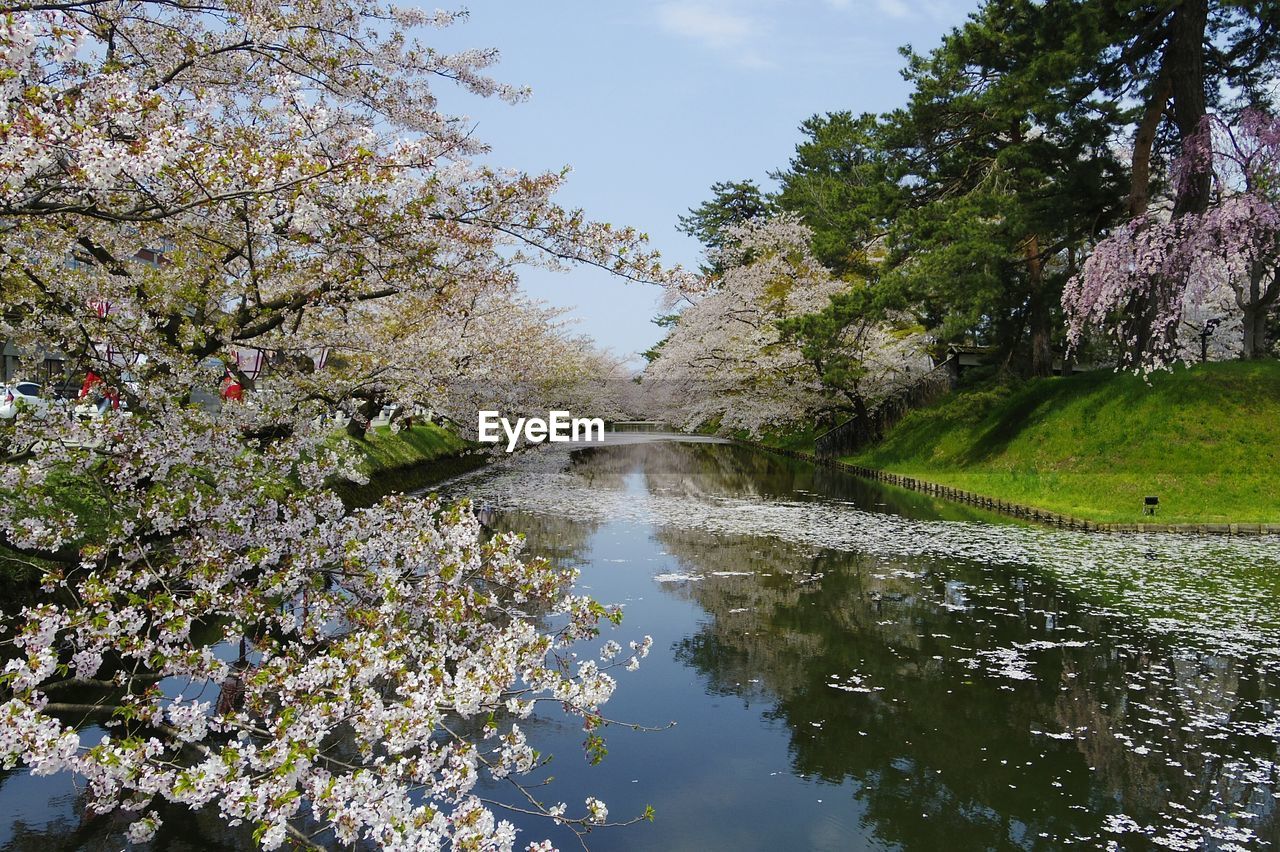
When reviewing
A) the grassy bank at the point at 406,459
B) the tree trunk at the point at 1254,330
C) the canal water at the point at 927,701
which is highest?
the tree trunk at the point at 1254,330

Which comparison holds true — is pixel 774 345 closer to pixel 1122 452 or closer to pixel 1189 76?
pixel 1122 452

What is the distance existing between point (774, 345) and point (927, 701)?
28.0 meters

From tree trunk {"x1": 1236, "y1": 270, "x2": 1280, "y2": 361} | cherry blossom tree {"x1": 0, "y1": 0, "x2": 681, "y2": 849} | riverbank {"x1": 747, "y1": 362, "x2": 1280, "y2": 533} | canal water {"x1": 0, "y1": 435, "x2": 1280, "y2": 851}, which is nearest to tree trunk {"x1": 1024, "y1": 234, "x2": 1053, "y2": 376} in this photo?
riverbank {"x1": 747, "y1": 362, "x2": 1280, "y2": 533}

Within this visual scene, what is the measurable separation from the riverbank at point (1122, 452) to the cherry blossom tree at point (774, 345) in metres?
6.81

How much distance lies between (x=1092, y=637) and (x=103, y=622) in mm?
9790

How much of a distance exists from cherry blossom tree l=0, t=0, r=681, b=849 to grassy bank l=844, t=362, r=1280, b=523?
14.6 metres

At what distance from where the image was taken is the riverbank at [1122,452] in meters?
17.4

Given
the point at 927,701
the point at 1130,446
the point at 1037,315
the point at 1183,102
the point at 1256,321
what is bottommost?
the point at 927,701

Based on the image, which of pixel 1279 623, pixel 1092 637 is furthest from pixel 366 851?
pixel 1279 623

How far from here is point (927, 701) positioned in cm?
771

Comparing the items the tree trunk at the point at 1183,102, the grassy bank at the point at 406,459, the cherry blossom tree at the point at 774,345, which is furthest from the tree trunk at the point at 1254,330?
the grassy bank at the point at 406,459

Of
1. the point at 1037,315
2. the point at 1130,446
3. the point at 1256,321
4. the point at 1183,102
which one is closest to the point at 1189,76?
the point at 1183,102

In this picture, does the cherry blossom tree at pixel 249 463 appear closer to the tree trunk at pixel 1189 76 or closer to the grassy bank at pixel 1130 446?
the grassy bank at pixel 1130 446

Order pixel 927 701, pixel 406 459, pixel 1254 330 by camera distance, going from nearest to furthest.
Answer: pixel 927 701
pixel 406 459
pixel 1254 330
